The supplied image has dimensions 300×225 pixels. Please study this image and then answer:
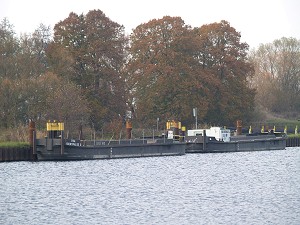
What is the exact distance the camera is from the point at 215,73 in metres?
109

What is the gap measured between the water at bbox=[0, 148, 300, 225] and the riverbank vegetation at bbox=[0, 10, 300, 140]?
47.6ft

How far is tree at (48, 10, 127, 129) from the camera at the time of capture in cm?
9075

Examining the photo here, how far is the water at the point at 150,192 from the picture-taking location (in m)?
38.8

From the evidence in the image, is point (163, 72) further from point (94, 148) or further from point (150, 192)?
point (150, 192)

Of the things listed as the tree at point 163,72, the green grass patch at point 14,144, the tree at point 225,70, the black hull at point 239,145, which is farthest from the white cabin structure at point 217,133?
the green grass patch at point 14,144

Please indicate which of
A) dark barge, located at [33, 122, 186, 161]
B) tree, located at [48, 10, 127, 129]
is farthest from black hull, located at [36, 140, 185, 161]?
tree, located at [48, 10, 127, 129]

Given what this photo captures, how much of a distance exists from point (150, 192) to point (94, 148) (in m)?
21.8

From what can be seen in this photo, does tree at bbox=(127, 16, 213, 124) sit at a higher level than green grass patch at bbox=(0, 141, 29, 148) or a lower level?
higher

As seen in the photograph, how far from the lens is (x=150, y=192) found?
158ft

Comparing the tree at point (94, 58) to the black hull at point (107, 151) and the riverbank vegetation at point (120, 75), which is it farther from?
the black hull at point (107, 151)

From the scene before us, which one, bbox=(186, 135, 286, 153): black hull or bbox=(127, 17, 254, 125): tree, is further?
bbox=(127, 17, 254, 125): tree

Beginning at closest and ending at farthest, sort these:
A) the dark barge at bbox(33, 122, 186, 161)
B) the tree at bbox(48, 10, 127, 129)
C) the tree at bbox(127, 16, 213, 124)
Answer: the dark barge at bbox(33, 122, 186, 161)
the tree at bbox(48, 10, 127, 129)
the tree at bbox(127, 16, 213, 124)

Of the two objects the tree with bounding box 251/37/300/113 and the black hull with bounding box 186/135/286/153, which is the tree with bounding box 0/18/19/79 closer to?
the black hull with bounding box 186/135/286/153

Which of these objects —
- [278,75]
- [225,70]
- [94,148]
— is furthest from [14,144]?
[278,75]
